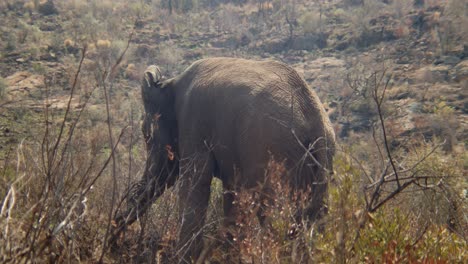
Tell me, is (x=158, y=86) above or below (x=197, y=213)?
above

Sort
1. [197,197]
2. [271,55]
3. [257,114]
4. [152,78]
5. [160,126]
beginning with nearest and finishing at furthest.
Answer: [257,114] → [197,197] → [160,126] → [152,78] → [271,55]

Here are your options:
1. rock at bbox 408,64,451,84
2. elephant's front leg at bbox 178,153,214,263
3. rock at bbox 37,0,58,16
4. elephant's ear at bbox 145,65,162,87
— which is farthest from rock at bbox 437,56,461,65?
rock at bbox 37,0,58,16

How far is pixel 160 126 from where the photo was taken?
20.9 feet

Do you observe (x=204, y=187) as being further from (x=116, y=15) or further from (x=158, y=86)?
(x=116, y=15)

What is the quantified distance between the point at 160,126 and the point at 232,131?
1680mm

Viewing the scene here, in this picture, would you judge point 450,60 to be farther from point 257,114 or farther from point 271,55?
point 257,114

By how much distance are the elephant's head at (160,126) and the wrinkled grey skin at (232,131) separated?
0.5 inches

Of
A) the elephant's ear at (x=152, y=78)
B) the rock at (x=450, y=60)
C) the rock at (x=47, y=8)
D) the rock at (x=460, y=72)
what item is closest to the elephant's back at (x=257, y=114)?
the elephant's ear at (x=152, y=78)

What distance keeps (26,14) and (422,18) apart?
18858 millimetres

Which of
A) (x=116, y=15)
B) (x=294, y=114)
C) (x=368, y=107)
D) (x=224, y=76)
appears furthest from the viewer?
(x=116, y=15)

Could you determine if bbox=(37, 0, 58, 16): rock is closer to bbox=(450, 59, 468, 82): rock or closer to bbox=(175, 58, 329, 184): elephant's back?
bbox=(450, 59, 468, 82): rock

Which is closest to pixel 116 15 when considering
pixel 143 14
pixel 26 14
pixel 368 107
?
pixel 143 14

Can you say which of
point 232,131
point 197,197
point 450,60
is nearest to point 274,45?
point 450,60

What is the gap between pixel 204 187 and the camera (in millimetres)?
5512
